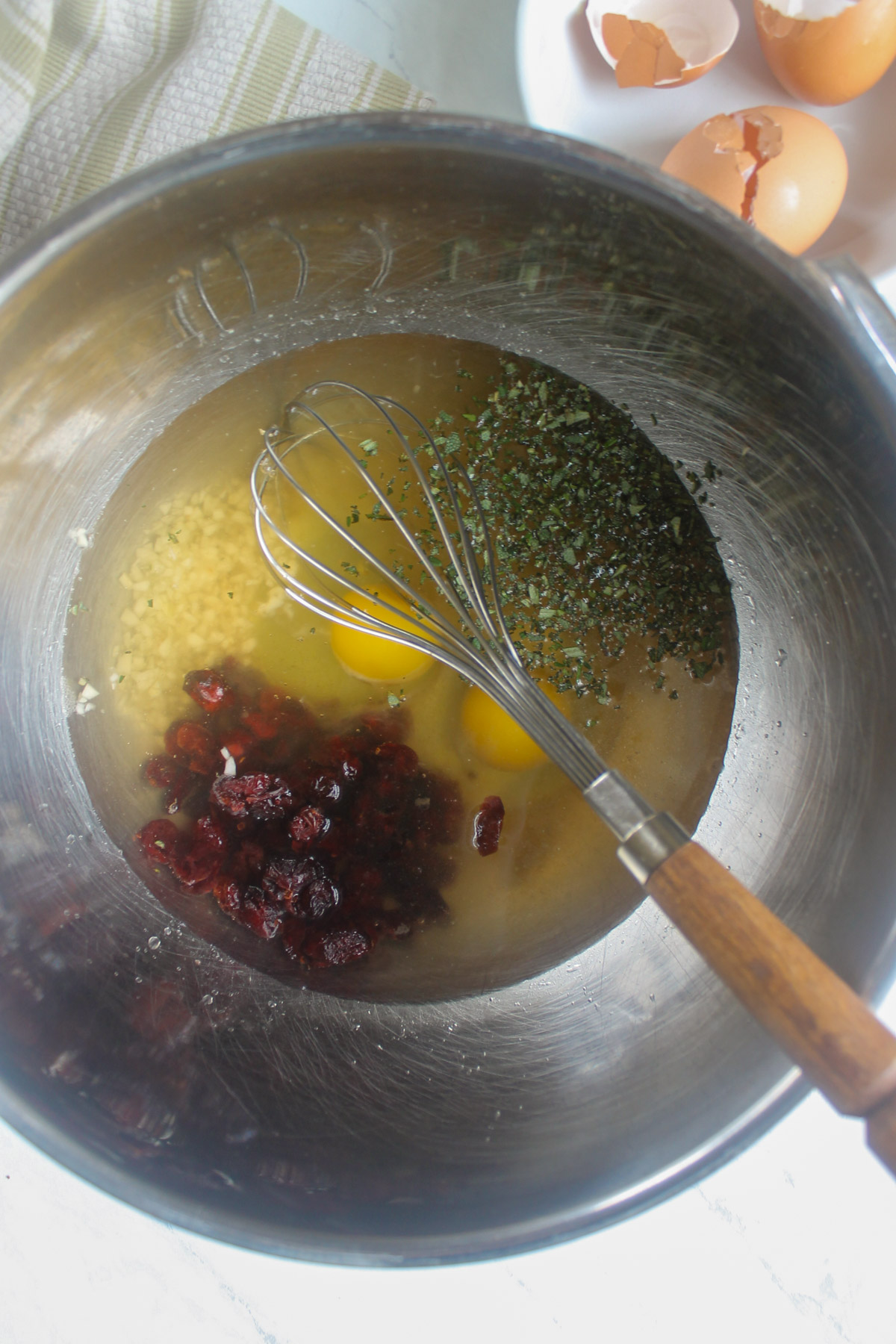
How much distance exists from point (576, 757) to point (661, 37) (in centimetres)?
78

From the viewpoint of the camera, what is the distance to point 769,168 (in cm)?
84

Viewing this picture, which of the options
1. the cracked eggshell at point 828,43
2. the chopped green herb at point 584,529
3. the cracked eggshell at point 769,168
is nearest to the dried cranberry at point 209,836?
the chopped green herb at point 584,529

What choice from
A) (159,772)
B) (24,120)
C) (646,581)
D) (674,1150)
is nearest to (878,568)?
(646,581)

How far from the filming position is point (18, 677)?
0.83m

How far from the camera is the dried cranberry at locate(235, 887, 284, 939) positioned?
89cm

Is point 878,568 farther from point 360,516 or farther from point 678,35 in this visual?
point 678,35

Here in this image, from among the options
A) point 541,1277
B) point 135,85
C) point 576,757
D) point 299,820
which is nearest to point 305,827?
point 299,820

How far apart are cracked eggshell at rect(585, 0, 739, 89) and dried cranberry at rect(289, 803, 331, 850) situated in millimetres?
847

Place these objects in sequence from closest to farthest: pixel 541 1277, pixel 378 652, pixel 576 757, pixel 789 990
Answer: pixel 789 990, pixel 576 757, pixel 541 1277, pixel 378 652

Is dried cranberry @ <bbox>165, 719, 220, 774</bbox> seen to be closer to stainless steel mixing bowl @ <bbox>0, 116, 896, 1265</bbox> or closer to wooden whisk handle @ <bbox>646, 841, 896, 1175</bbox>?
stainless steel mixing bowl @ <bbox>0, 116, 896, 1265</bbox>

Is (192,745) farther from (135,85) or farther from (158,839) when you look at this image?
(135,85)

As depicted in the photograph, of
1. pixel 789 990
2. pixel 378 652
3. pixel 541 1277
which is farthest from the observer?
pixel 378 652

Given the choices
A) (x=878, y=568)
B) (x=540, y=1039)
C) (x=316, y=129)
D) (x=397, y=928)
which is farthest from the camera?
(x=397, y=928)

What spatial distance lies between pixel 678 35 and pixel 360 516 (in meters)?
0.62
